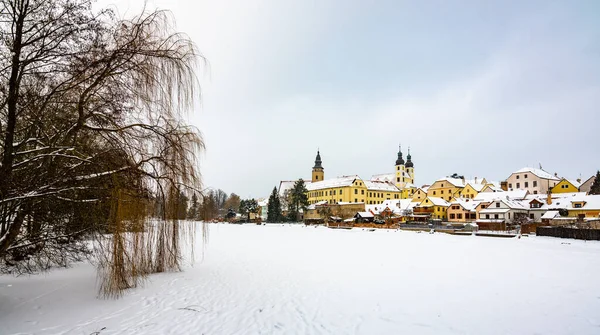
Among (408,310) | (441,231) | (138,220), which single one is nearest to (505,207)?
(441,231)

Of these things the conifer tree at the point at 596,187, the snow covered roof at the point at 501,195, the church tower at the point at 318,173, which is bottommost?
the snow covered roof at the point at 501,195

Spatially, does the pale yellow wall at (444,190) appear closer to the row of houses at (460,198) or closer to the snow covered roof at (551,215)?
the row of houses at (460,198)

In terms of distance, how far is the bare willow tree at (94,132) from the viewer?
19.0 feet

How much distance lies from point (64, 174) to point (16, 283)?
5211 mm

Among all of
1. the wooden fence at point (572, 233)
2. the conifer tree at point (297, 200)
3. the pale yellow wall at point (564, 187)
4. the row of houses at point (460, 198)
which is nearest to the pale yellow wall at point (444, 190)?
the row of houses at point (460, 198)

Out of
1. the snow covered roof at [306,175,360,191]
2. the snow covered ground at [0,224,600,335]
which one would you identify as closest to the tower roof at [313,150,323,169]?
the snow covered roof at [306,175,360,191]

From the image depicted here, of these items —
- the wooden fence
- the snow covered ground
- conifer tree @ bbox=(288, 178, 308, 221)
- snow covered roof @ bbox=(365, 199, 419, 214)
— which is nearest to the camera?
the snow covered ground

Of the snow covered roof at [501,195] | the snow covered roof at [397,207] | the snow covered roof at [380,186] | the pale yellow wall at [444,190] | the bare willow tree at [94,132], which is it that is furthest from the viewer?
the snow covered roof at [380,186]

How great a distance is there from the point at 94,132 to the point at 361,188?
304 feet

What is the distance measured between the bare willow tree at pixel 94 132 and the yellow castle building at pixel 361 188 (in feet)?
290

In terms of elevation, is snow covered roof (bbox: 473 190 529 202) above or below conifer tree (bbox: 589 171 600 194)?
below

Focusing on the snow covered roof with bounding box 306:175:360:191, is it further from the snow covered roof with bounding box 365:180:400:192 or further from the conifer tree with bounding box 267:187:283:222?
the conifer tree with bounding box 267:187:283:222

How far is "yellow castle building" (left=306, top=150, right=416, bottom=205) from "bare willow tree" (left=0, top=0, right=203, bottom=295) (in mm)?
88242

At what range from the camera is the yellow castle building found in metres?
95.9
